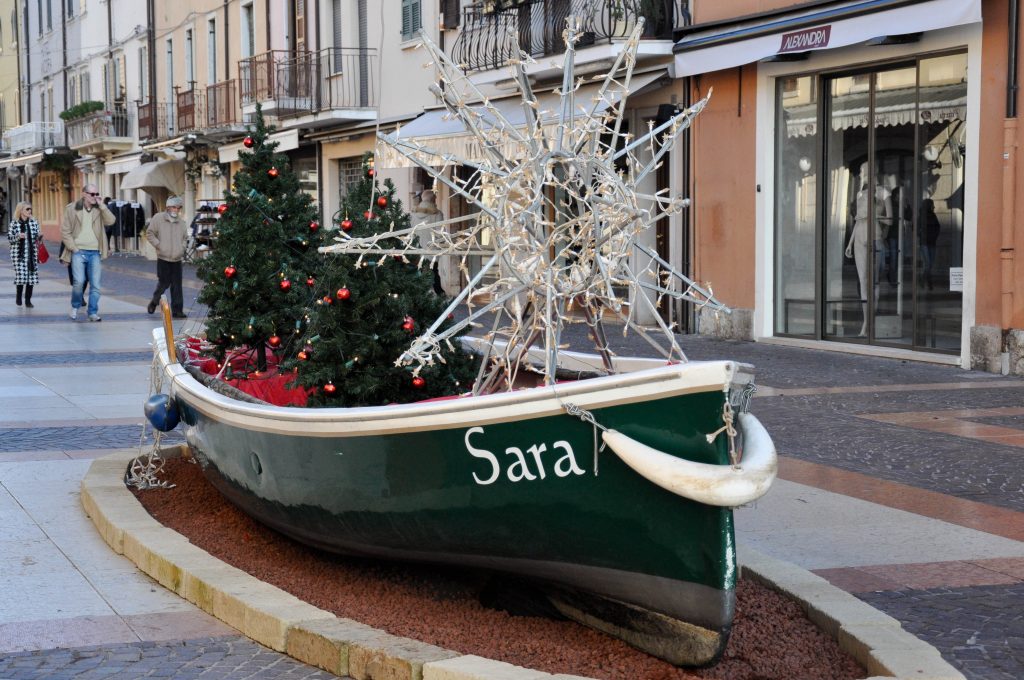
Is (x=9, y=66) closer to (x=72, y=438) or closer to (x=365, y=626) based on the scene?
(x=72, y=438)

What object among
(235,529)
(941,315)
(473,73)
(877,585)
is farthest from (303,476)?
(473,73)

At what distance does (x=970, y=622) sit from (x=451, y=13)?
20.9 metres

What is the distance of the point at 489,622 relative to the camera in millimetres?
5363

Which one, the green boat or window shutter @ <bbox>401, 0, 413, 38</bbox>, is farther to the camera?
window shutter @ <bbox>401, 0, 413, 38</bbox>

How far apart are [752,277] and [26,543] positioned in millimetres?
12345

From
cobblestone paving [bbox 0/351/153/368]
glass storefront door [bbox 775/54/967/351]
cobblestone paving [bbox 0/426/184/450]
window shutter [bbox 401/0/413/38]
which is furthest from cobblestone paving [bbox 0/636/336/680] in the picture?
window shutter [bbox 401/0/413/38]

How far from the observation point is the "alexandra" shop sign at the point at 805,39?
15.6 meters

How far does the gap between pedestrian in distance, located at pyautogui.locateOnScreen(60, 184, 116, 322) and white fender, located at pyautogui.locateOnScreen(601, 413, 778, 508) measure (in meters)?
16.8

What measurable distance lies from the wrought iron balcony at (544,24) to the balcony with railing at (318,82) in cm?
507

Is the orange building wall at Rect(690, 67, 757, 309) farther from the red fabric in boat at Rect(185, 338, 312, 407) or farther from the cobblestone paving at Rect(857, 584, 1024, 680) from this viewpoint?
the cobblestone paving at Rect(857, 584, 1024, 680)

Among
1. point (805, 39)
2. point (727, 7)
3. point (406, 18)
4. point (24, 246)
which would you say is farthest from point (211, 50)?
point (805, 39)

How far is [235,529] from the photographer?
280 inches

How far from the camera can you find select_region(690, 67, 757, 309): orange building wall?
17891mm

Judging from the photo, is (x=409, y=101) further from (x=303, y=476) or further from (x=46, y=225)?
(x=46, y=225)
